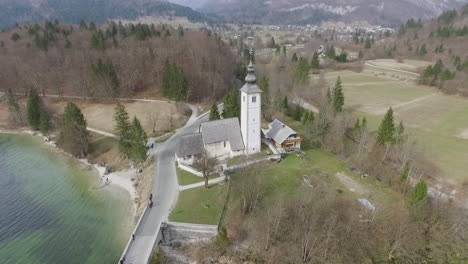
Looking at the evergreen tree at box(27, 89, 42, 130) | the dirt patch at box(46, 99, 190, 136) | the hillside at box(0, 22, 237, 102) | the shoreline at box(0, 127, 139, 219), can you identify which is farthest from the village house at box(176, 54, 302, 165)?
the evergreen tree at box(27, 89, 42, 130)

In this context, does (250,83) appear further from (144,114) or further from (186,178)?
(144,114)

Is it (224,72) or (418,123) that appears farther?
(224,72)

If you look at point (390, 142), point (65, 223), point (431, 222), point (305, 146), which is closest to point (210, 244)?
point (65, 223)

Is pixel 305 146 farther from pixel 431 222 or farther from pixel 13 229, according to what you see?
pixel 13 229

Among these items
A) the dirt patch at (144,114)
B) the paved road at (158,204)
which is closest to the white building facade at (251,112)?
the paved road at (158,204)

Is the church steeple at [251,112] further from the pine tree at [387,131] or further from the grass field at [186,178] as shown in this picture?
the pine tree at [387,131]

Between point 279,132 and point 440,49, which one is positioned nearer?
point 279,132

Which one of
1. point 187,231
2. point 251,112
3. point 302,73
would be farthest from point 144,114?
point 302,73
